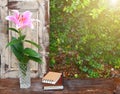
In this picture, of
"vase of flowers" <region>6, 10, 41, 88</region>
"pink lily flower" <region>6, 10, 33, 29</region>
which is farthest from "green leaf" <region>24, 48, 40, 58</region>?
"pink lily flower" <region>6, 10, 33, 29</region>

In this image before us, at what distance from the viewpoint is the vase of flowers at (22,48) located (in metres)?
2.75

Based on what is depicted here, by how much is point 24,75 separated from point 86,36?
96 centimetres

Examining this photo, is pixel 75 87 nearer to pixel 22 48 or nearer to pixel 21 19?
pixel 22 48

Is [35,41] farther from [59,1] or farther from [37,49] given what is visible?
[59,1]

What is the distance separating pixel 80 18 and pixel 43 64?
71 cm

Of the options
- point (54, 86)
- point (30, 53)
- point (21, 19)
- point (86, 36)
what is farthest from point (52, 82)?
point (86, 36)

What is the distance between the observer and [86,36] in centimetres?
354

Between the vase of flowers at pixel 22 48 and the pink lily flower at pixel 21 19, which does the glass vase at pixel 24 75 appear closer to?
the vase of flowers at pixel 22 48

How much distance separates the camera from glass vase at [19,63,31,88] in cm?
285

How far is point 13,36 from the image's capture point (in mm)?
3059

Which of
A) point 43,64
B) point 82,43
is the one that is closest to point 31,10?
point 43,64

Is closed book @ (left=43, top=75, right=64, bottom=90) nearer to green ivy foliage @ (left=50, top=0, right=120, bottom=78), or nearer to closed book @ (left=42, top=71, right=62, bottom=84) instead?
closed book @ (left=42, top=71, right=62, bottom=84)

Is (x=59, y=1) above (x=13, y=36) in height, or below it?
above

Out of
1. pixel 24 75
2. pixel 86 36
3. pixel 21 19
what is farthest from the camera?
pixel 86 36
